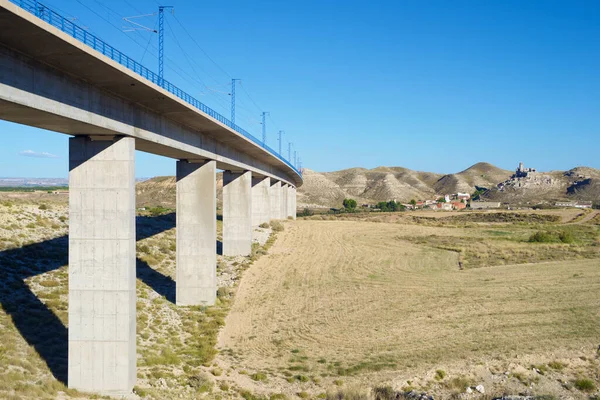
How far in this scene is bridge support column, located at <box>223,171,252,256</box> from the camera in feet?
123

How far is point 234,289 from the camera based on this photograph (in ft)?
93.1

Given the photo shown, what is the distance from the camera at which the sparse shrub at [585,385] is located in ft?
46.2

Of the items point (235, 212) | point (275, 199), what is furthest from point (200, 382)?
point (275, 199)

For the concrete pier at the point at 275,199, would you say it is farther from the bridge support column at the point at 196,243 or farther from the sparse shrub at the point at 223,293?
the bridge support column at the point at 196,243

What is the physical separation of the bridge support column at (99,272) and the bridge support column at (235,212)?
2257cm

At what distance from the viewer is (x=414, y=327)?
69.1 feet

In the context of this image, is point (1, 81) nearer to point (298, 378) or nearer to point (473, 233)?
point (298, 378)

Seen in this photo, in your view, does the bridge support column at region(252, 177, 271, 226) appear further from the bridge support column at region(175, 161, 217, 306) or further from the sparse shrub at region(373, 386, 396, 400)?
the sparse shrub at region(373, 386, 396, 400)

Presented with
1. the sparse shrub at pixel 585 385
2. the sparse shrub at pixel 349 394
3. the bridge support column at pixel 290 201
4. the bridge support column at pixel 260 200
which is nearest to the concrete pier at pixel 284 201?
the bridge support column at pixel 290 201

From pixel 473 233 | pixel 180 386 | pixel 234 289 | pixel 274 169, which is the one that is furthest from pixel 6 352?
pixel 473 233

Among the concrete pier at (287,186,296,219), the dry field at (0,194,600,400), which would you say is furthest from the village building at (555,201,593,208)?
the dry field at (0,194,600,400)

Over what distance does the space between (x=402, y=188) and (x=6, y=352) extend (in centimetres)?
18881

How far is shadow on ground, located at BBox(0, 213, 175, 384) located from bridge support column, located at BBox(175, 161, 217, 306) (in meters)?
1.30

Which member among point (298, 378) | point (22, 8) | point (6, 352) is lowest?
point (298, 378)
